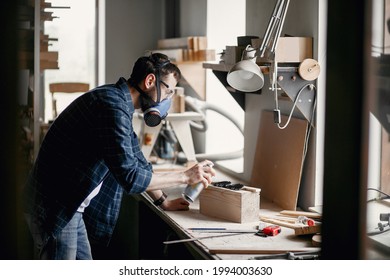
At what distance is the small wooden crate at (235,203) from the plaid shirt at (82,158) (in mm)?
427

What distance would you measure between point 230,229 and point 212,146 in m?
2.18

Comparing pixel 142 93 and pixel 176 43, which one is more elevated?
pixel 176 43

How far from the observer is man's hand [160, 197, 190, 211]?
336 centimetres

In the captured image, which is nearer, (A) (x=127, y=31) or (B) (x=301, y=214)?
(B) (x=301, y=214)

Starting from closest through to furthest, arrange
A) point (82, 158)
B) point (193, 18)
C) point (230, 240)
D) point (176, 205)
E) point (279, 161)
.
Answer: point (230, 240) → point (82, 158) → point (176, 205) → point (279, 161) → point (193, 18)

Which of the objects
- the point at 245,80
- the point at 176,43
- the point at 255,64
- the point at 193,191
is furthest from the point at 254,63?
the point at 176,43

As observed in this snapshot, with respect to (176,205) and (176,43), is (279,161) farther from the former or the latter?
(176,43)

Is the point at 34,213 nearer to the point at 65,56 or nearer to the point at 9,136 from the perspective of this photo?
the point at 9,136

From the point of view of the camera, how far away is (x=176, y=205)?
337 centimetres

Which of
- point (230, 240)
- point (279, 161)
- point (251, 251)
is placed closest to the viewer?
point (251, 251)

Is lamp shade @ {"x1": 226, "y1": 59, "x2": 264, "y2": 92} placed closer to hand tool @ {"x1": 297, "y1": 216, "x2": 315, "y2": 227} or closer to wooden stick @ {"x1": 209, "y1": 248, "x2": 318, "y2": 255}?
hand tool @ {"x1": 297, "y1": 216, "x2": 315, "y2": 227}

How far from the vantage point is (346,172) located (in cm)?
145

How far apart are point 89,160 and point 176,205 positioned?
0.66m

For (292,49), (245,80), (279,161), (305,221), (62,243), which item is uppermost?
(292,49)
